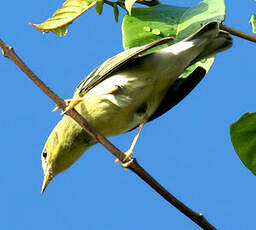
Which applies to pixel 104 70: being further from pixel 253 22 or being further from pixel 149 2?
pixel 253 22

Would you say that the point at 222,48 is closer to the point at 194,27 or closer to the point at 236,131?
the point at 194,27

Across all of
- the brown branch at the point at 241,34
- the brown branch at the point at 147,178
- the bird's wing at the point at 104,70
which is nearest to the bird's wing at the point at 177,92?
the bird's wing at the point at 104,70

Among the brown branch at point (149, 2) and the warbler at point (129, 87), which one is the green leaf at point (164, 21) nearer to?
the brown branch at point (149, 2)

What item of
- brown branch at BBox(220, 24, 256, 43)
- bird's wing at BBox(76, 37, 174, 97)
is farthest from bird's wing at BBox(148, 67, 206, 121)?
brown branch at BBox(220, 24, 256, 43)

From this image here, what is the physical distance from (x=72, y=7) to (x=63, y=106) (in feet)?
3.14

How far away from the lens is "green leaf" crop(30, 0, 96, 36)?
10.4 ft

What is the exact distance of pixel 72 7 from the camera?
126 inches

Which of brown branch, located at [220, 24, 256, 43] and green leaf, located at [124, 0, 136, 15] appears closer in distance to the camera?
brown branch, located at [220, 24, 256, 43]

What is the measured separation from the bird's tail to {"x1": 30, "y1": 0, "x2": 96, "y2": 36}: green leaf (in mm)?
814

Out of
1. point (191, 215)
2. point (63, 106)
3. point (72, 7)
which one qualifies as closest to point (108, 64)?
point (72, 7)

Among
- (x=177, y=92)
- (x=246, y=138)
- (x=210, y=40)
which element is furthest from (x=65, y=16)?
(x=246, y=138)

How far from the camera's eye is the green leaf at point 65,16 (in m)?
3.16

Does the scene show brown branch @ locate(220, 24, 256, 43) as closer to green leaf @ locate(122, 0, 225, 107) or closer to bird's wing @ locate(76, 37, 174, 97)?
green leaf @ locate(122, 0, 225, 107)

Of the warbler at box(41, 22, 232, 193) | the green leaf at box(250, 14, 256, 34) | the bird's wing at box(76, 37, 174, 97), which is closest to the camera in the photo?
the green leaf at box(250, 14, 256, 34)
